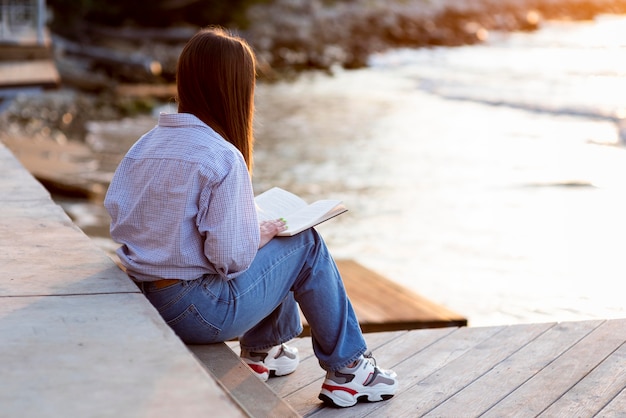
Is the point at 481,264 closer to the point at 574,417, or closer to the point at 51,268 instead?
the point at 574,417

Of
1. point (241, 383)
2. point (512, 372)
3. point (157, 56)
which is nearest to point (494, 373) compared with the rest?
point (512, 372)

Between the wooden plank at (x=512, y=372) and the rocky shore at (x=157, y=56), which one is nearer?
the wooden plank at (x=512, y=372)

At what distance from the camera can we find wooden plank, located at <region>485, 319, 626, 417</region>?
318 cm

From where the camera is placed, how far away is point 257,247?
285 centimetres

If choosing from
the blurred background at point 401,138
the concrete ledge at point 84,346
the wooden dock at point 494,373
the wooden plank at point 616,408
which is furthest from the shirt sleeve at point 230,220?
the blurred background at point 401,138

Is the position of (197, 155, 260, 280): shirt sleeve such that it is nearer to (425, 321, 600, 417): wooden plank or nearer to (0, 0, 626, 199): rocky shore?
(425, 321, 600, 417): wooden plank

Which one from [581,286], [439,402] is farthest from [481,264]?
[439,402]

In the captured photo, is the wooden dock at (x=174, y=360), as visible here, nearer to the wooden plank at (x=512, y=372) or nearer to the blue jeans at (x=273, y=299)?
the wooden plank at (x=512, y=372)

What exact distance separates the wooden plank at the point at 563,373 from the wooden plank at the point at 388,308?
746mm

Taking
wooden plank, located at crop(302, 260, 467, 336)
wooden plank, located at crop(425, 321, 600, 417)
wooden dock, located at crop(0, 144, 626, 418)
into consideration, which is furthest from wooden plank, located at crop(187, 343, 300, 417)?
wooden plank, located at crop(302, 260, 467, 336)

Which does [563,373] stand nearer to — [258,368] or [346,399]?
[346,399]

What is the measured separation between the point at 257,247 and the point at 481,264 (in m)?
3.75

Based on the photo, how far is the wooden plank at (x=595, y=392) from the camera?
10.3ft

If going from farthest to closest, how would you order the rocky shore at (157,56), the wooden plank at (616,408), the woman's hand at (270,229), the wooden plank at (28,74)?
the rocky shore at (157,56)
the wooden plank at (28,74)
the wooden plank at (616,408)
the woman's hand at (270,229)
